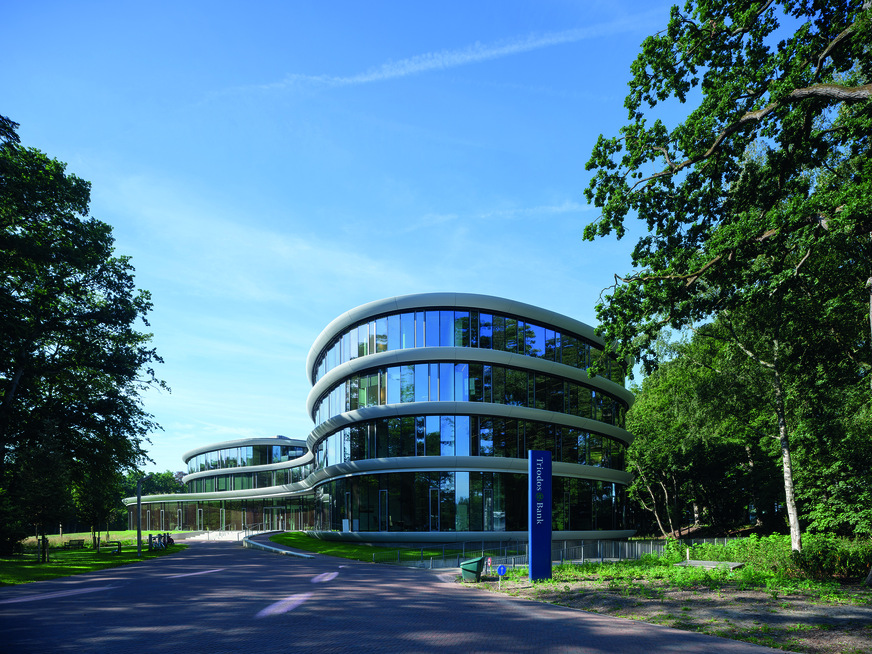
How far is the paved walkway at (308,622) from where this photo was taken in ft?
34.9

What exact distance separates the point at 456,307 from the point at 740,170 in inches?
909

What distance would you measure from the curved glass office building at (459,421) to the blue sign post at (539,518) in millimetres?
15720

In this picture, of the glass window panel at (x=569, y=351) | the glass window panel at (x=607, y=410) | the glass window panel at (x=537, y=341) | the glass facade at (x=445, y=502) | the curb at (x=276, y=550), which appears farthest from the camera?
the glass window panel at (x=607, y=410)

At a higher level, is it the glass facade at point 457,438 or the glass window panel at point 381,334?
the glass window panel at point 381,334

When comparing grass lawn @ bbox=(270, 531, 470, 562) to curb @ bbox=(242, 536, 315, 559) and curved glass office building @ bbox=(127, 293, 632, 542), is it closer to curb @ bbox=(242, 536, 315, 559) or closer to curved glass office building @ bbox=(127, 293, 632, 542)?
curved glass office building @ bbox=(127, 293, 632, 542)

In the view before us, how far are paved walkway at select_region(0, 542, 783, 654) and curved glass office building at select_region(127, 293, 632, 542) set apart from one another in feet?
57.3

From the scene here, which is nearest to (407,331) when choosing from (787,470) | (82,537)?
(787,470)

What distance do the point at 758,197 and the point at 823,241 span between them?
142 inches

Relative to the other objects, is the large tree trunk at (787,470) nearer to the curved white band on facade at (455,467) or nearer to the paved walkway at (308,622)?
the paved walkway at (308,622)

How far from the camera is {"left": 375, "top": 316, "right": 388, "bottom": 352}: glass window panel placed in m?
40.5

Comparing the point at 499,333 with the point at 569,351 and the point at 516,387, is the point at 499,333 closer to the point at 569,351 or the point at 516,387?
the point at 516,387

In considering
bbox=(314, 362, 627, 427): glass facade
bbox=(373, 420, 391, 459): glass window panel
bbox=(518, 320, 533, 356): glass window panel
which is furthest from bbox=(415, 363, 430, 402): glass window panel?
bbox=(518, 320, 533, 356): glass window panel

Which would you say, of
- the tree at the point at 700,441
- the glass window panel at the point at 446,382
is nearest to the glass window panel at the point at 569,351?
the tree at the point at 700,441

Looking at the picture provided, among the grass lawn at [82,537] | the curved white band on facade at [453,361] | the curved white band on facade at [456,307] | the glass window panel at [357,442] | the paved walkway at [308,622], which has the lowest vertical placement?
the grass lawn at [82,537]
